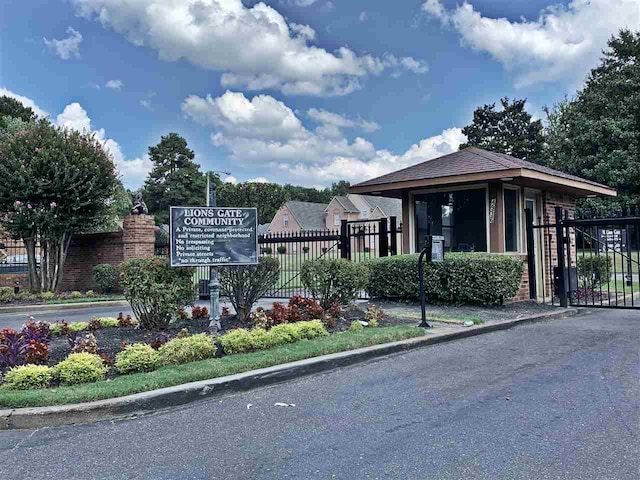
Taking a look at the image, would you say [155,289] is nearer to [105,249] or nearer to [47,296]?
[47,296]

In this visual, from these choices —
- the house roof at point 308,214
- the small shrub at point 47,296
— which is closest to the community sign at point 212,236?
the small shrub at point 47,296

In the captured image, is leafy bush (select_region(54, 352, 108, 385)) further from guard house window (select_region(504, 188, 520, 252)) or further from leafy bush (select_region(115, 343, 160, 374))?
guard house window (select_region(504, 188, 520, 252))

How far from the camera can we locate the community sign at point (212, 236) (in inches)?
268

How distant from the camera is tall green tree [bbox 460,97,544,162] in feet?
148

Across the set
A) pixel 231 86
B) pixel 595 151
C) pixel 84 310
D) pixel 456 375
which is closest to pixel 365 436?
pixel 456 375

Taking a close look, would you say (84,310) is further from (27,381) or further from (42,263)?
(27,381)

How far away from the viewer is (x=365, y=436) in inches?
154

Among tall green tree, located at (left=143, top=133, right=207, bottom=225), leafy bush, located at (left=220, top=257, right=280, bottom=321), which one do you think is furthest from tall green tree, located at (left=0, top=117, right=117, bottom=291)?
tall green tree, located at (left=143, top=133, right=207, bottom=225)

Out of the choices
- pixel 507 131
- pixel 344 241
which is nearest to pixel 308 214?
pixel 507 131

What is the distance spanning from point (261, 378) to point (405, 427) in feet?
6.04

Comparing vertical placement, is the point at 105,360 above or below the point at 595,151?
below

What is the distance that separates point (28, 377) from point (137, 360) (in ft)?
3.36

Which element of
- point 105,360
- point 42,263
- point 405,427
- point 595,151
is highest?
point 595,151

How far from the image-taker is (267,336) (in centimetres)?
654
